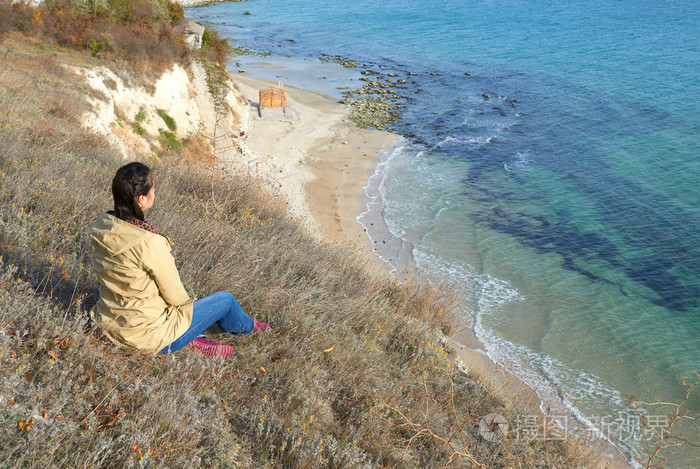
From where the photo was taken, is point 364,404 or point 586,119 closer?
point 364,404

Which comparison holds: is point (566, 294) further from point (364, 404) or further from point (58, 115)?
point (58, 115)

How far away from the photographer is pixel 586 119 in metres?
30.2

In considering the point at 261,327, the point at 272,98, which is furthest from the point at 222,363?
the point at 272,98

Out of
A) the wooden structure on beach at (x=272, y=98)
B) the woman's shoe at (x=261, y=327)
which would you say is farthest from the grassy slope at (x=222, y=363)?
the wooden structure on beach at (x=272, y=98)

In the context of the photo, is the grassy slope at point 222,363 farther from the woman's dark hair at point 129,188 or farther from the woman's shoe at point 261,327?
the woman's dark hair at point 129,188

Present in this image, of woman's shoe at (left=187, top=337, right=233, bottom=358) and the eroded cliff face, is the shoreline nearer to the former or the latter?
the eroded cliff face

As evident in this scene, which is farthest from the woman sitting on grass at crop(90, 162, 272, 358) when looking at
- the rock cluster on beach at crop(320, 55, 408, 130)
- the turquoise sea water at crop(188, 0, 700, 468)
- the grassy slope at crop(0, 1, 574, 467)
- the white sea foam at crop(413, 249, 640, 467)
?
the rock cluster on beach at crop(320, 55, 408, 130)

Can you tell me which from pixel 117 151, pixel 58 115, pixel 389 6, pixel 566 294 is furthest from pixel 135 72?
pixel 389 6

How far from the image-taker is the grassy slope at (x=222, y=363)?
3184mm

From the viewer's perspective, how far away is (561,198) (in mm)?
20250

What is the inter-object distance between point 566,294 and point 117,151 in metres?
12.5

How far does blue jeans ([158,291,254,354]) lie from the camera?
412 centimetres

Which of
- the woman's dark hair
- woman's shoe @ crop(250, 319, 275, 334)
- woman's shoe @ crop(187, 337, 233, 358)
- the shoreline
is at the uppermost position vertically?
the woman's dark hair

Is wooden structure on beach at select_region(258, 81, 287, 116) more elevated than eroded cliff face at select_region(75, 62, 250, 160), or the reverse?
eroded cliff face at select_region(75, 62, 250, 160)
